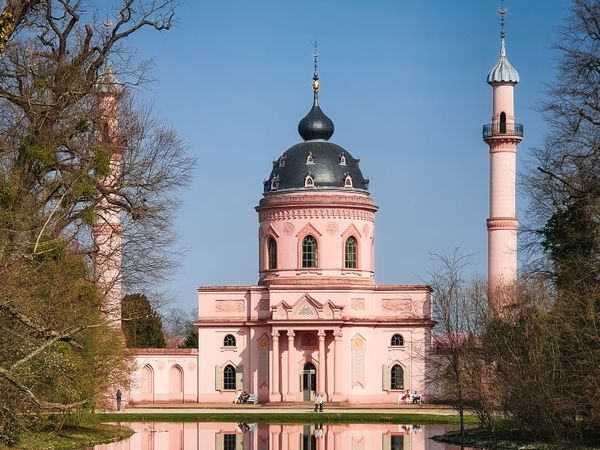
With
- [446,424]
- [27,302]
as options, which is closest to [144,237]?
[27,302]

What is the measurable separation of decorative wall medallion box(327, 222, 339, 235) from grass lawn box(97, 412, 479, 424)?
1732cm

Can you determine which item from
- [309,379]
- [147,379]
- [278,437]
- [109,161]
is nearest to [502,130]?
[309,379]

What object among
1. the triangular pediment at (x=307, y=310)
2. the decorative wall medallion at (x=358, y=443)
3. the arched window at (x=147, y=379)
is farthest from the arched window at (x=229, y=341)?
the decorative wall medallion at (x=358, y=443)

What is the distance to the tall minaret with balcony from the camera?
69.3 meters

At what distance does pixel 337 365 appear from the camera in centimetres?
7000

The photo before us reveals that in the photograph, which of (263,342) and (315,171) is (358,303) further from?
(315,171)

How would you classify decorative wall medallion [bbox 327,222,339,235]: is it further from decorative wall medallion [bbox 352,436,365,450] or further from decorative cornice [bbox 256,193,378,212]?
decorative wall medallion [bbox 352,436,365,450]

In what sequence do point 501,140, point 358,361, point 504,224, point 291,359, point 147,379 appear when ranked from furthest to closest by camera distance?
point 147,379
point 358,361
point 501,140
point 291,359
point 504,224

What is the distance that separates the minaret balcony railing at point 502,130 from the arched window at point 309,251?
10.8 metres

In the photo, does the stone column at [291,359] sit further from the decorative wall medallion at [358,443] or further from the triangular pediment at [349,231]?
the decorative wall medallion at [358,443]

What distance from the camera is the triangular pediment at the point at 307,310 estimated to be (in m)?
70.1

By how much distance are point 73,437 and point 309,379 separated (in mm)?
32398

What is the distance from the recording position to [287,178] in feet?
242

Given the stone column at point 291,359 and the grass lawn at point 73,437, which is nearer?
the grass lawn at point 73,437
